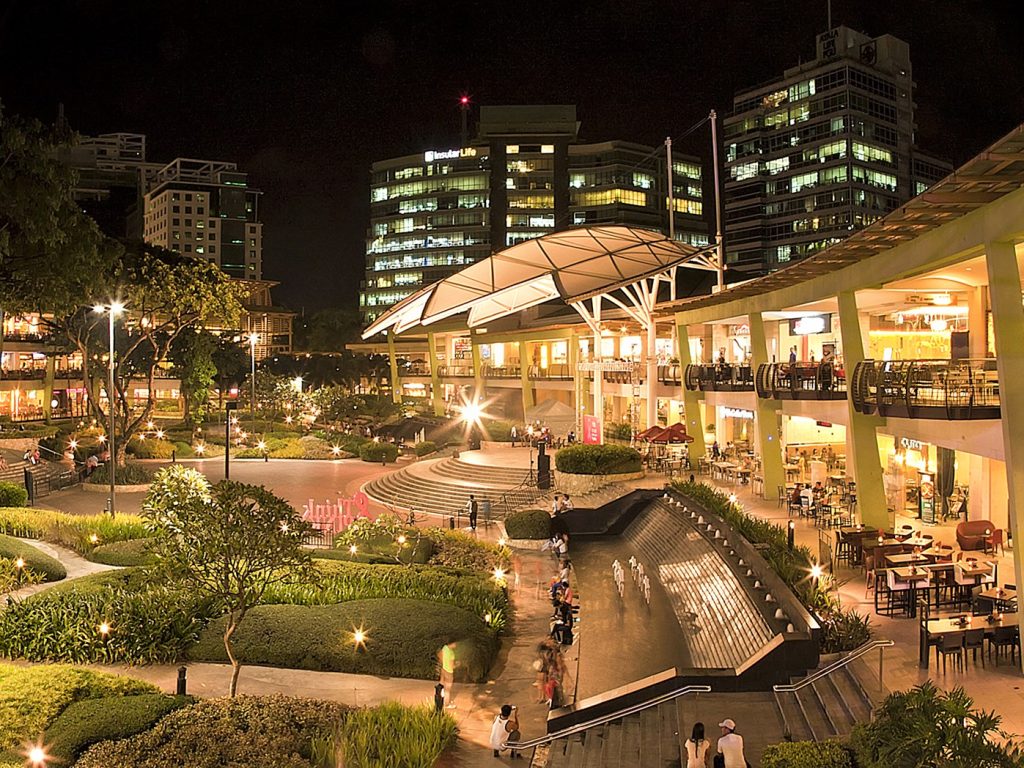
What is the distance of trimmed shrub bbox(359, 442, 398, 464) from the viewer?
4417 centimetres

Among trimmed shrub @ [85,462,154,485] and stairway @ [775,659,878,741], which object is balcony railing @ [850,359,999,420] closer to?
stairway @ [775,659,878,741]

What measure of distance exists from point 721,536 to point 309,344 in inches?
3883

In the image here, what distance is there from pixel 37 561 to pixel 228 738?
37.0 feet

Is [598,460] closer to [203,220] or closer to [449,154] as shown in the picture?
[449,154]

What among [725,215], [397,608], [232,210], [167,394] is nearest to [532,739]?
[397,608]

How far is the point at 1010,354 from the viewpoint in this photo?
1172cm

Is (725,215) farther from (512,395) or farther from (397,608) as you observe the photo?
(397,608)

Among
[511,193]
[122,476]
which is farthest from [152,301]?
[511,193]

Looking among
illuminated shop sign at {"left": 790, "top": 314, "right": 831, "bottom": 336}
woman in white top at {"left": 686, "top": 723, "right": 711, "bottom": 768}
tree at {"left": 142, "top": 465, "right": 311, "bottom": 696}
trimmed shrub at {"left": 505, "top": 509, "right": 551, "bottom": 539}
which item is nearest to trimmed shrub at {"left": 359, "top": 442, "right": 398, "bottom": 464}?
trimmed shrub at {"left": 505, "top": 509, "right": 551, "bottom": 539}

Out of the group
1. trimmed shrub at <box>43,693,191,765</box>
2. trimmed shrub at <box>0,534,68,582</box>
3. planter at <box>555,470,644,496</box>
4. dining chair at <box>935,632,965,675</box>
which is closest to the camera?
trimmed shrub at <box>43,693,191,765</box>

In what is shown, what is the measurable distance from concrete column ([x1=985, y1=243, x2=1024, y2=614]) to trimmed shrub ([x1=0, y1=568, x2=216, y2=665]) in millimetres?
12957

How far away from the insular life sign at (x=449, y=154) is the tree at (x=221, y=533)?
356 ft

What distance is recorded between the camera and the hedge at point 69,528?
73.9ft

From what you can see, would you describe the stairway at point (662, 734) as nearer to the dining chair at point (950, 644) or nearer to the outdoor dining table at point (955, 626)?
the outdoor dining table at point (955, 626)
